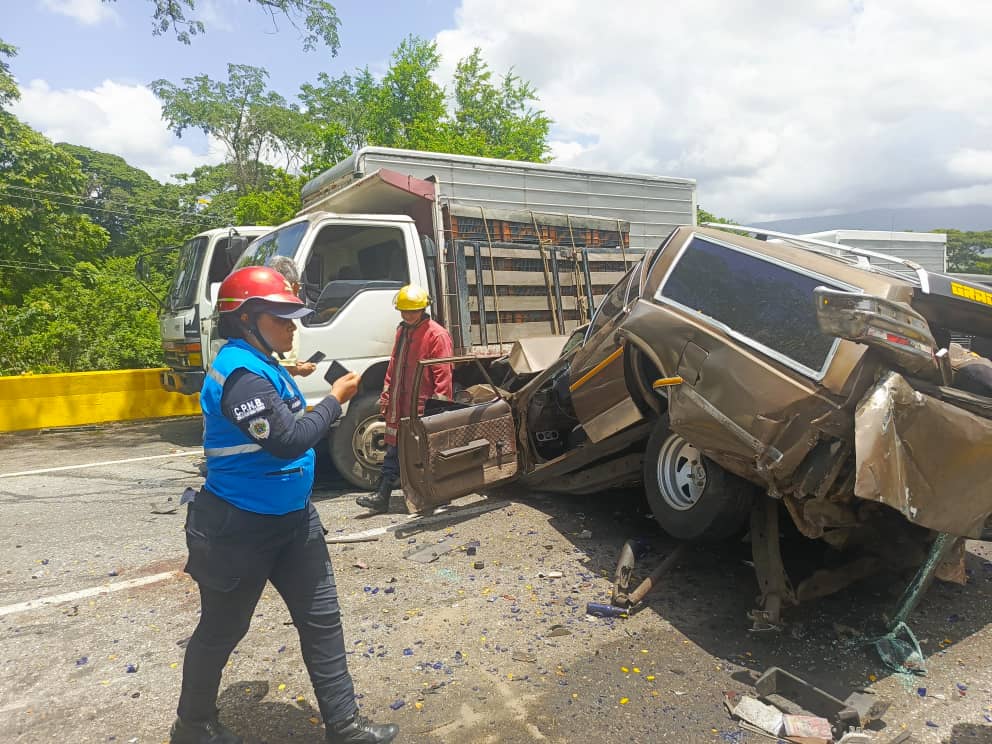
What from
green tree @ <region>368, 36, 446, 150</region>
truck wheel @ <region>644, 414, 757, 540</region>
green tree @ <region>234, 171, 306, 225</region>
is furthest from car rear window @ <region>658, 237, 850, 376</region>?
green tree @ <region>368, 36, 446, 150</region>

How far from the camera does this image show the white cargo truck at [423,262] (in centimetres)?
610

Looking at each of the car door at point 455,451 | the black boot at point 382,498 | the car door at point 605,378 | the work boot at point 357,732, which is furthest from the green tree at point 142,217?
the work boot at point 357,732

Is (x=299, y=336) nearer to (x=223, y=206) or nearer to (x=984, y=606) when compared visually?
(x=984, y=606)

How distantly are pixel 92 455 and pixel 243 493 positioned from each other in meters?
7.18

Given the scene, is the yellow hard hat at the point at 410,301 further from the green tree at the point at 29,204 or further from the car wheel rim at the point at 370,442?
the green tree at the point at 29,204

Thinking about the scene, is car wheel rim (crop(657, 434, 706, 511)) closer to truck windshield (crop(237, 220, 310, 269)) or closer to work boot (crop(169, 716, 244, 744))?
work boot (crop(169, 716, 244, 744))

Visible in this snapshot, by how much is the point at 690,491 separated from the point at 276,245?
4464 millimetres

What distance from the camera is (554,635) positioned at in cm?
350

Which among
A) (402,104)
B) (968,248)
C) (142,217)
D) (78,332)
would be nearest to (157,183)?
(142,217)

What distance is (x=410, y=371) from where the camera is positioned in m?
5.55

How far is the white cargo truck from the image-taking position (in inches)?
240

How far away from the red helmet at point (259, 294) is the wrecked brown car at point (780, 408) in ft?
6.77

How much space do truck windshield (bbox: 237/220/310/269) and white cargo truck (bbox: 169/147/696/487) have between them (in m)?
0.02

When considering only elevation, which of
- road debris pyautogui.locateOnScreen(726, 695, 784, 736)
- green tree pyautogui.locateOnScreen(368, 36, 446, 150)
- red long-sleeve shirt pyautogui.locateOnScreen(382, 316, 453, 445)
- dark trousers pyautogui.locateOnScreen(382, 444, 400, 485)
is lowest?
road debris pyautogui.locateOnScreen(726, 695, 784, 736)
